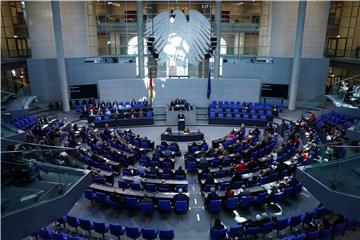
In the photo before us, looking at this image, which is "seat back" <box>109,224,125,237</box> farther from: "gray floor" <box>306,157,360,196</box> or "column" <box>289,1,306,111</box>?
"column" <box>289,1,306,111</box>

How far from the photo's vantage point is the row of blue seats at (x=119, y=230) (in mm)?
9477

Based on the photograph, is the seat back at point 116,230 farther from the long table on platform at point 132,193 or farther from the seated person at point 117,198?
the long table on platform at point 132,193

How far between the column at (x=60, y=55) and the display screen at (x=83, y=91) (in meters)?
0.87

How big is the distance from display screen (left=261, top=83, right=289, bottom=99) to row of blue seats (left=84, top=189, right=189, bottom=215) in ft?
63.0

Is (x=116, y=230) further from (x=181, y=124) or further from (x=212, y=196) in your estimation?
(x=181, y=124)

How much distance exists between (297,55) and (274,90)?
3.81 m

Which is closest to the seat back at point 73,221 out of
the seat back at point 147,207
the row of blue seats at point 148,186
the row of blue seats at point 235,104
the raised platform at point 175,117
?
the seat back at point 147,207

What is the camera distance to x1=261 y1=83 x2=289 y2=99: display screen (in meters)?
27.2

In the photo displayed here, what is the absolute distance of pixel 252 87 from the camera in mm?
26469

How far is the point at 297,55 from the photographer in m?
25.4

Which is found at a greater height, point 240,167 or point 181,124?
point 181,124

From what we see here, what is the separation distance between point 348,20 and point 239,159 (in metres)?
21.5

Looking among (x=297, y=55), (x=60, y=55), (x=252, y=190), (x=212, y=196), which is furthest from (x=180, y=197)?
(x=297, y=55)

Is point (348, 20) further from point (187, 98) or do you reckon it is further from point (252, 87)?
point (187, 98)
